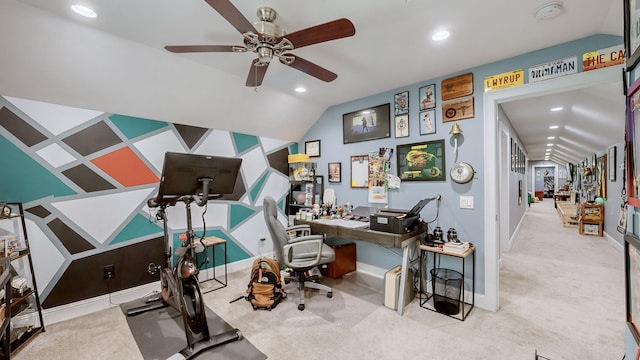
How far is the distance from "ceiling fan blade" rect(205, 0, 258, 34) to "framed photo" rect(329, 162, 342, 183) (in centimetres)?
260

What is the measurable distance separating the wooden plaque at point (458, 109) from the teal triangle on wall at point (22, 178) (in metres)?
4.19

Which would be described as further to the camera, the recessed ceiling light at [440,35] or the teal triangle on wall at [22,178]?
the teal triangle on wall at [22,178]

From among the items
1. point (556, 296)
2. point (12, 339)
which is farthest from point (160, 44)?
point (556, 296)

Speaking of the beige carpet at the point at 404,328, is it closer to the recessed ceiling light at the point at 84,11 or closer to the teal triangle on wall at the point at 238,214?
the teal triangle on wall at the point at 238,214

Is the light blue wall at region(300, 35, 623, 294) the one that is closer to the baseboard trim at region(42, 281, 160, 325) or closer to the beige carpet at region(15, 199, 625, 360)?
the beige carpet at region(15, 199, 625, 360)

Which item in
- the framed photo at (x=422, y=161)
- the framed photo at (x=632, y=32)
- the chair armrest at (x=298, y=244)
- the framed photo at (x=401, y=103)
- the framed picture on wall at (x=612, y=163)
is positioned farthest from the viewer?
the framed picture on wall at (x=612, y=163)

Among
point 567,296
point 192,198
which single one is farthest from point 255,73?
point 567,296

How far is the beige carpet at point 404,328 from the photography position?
199cm

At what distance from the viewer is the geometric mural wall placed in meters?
2.35

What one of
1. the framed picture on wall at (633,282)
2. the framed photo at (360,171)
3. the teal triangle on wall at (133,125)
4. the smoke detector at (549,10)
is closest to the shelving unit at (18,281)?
the teal triangle on wall at (133,125)

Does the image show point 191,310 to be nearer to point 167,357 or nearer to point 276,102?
point 167,357

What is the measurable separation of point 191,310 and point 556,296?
12.8 ft

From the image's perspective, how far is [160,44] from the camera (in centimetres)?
225

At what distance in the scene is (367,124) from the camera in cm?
362
